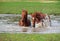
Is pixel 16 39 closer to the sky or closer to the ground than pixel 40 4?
closer to the ground

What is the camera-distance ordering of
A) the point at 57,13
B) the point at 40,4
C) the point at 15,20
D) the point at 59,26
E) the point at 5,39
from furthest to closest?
the point at 40,4
the point at 57,13
the point at 15,20
the point at 59,26
the point at 5,39

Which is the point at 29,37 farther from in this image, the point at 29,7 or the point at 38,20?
the point at 29,7

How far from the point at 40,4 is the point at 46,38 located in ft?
3.56

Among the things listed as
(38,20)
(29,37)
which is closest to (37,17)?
(38,20)

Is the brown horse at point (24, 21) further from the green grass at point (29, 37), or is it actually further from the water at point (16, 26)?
the green grass at point (29, 37)

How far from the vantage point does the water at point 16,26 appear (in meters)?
2.18

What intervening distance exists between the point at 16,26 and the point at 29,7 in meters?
0.61

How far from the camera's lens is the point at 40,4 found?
9.84 ft

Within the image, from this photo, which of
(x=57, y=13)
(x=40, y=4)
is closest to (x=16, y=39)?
(x=57, y=13)

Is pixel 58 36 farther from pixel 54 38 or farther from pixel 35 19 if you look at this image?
pixel 35 19

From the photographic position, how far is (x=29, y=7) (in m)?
2.93

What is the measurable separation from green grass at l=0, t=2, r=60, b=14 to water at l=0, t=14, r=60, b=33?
0.12m

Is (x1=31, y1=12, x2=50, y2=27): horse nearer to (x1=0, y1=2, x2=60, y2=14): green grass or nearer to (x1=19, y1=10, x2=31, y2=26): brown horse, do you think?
(x1=19, y1=10, x2=31, y2=26): brown horse

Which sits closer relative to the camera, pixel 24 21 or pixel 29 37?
pixel 29 37
